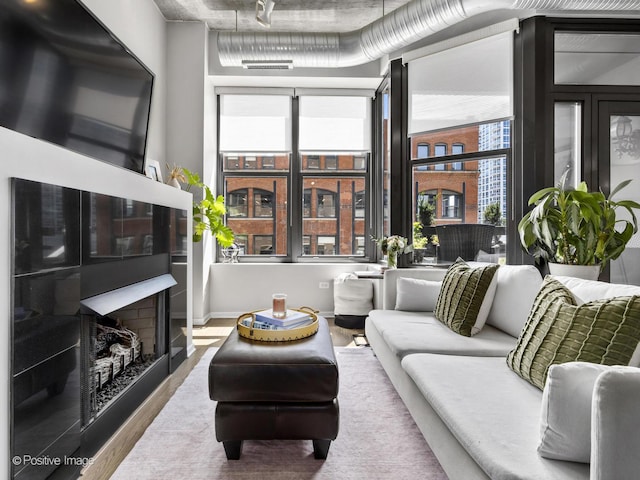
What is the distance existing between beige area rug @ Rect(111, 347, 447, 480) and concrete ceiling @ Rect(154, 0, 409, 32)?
3604 mm

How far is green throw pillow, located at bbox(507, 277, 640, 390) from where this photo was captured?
4.00 feet

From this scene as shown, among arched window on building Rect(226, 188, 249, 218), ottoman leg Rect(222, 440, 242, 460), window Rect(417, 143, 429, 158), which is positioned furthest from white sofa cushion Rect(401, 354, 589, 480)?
arched window on building Rect(226, 188, 249, 218)

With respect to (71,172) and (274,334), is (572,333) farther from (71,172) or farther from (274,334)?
(71,172)

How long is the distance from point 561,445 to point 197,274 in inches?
147

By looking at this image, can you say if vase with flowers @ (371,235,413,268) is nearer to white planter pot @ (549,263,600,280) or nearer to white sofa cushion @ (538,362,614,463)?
white planter pot @ (549,263,600,280)

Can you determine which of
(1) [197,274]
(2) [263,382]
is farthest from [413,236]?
(2) [263,382]

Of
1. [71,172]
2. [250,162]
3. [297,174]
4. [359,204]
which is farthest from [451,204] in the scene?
[71,172]

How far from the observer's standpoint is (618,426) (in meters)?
0.80

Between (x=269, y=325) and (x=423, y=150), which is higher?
(x=423, y=150)

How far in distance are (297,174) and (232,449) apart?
360cm

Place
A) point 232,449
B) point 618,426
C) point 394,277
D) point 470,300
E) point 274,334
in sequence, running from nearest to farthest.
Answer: point 618,426, point 232,449, point 274,334, point 470,300, point 394,277

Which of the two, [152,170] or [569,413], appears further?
[152,170]

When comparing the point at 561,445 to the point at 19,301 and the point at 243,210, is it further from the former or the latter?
the point at 243,210

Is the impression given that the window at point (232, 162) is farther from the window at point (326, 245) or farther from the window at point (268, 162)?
the window at point (326, 245)
